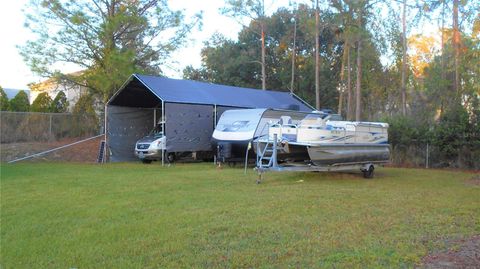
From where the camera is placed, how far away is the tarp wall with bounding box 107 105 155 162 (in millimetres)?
21656

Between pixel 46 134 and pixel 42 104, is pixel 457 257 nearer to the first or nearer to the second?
pixel 46 134

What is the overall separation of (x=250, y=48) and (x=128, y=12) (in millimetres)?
19042

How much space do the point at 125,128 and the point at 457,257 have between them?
18.9 meters

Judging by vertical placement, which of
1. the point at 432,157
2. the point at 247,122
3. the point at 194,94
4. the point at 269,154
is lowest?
the point at 432,157

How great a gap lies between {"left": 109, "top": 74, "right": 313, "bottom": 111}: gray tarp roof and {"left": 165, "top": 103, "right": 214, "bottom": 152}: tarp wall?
31 cm

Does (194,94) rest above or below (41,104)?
below

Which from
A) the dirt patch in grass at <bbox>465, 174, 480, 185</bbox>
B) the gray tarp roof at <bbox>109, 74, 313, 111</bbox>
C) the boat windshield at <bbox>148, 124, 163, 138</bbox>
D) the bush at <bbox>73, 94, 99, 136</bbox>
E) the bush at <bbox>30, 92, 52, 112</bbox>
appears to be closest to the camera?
the dirt patch in grass at <bbox>465, 174, 480, 185</bbox>

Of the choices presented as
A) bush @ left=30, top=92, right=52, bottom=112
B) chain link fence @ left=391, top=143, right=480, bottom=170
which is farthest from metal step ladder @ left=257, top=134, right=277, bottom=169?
bush @ left=30, top=92, right=52, bottom=112

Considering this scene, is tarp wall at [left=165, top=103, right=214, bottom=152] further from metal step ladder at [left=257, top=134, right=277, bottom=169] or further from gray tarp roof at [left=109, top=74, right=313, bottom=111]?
metal step ladder at [left=257, top=134, right=277, bottom=169]

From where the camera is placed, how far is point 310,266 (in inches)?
196

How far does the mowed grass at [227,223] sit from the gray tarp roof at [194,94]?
771cm

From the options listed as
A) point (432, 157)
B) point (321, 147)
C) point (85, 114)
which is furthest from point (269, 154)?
point (85, 114)

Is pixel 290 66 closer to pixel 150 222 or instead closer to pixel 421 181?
pixel 421 181

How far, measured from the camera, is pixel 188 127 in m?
19.8
